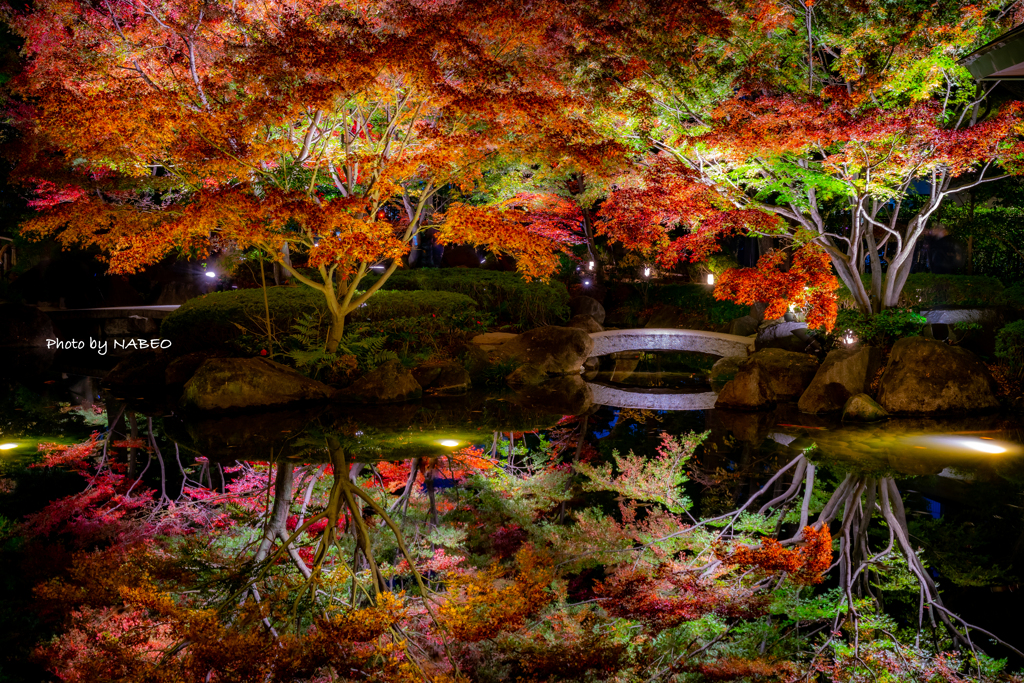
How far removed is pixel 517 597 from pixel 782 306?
8.03 meters

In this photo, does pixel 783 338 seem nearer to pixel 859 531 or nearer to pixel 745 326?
pixel 745 326

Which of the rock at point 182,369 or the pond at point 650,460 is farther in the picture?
the rock at point 182,369

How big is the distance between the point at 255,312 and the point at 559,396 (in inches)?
233

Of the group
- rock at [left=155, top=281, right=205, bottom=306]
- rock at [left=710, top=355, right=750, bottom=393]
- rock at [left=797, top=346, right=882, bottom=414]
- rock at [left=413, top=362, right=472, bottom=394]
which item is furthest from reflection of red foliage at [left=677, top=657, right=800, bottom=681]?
rock at [left=155, top=281, right=205, bottom=306]

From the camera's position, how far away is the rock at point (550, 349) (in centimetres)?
1407

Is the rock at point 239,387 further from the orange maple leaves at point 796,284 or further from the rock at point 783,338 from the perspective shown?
the rock at point 783,338

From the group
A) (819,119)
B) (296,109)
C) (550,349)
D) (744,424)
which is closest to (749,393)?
(744,424)

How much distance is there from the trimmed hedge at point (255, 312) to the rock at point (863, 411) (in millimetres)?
7422

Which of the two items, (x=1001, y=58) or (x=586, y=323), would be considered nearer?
(x=1001, y=58)

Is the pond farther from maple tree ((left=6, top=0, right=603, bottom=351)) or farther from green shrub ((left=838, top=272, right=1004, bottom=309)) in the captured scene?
green shrub ((left=838, top=272, right=1004, bottom=309))

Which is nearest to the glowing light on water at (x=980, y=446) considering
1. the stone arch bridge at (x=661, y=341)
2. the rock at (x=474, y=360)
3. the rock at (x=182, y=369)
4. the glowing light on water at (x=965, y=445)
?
the glowing light on water at (x=965, y=445)

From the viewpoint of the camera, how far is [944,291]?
47.3 ft

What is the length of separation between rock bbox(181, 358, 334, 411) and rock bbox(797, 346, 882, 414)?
316 inches

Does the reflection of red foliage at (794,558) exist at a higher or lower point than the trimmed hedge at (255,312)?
lower
